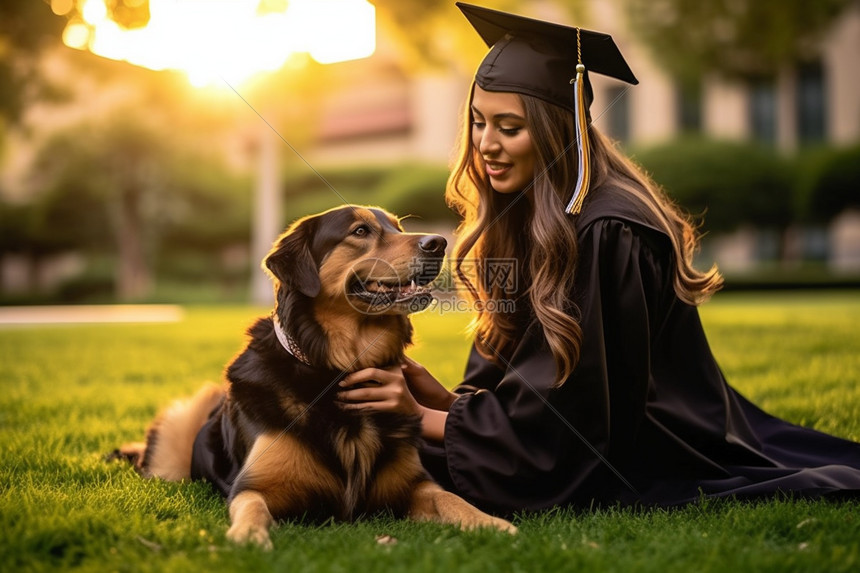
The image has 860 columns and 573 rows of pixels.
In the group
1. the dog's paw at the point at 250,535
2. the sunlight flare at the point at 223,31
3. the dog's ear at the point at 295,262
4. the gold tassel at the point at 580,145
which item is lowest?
the dog's paw at the point at 250,535

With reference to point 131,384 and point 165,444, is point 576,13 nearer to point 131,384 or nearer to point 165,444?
point 131,384

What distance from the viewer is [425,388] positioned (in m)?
3.56

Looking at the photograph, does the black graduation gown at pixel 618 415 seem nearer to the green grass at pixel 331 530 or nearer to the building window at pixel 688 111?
the green grass at pixel 331 530

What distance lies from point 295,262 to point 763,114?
30515 millimetres

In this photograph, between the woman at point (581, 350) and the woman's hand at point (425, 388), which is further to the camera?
the woman's hand at point (425, 388)

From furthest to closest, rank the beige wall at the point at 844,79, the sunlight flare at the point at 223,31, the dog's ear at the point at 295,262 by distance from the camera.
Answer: the beige wall at the point at 844,79, the sunlight flare at the point at 223,31, the dog's ear at the point at 295,262

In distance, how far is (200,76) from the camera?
1344cm

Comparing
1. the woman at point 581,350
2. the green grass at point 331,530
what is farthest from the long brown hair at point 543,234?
the green grass at point 331,530

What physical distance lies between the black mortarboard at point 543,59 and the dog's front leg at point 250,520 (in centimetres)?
189

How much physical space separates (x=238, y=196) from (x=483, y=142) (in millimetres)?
22435

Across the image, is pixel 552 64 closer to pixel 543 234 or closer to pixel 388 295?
pixel 543 234

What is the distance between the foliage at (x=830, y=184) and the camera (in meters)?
22.4

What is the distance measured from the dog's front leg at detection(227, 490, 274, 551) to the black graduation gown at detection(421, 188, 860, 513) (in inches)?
30.4

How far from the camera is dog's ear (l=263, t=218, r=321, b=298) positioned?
3.21m
